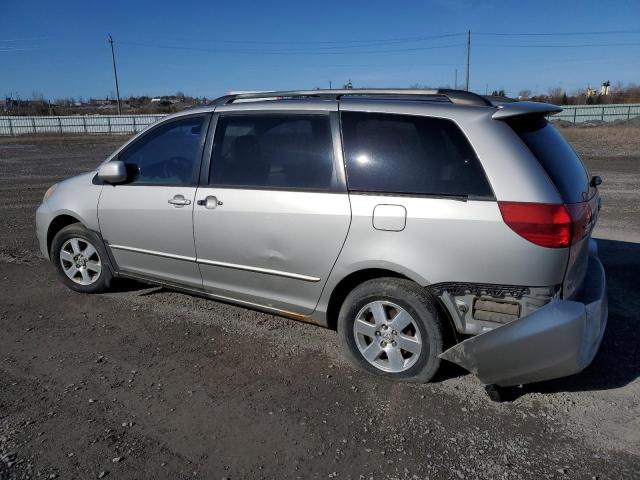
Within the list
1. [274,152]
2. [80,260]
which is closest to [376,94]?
[274,152]

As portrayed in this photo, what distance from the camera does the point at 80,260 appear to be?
4945 millimetres

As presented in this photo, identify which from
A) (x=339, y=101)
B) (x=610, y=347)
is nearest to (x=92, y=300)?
(x=339, y=101)

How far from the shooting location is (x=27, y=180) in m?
13.5

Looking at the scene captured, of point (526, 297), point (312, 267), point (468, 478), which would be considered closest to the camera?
point (468, 478)

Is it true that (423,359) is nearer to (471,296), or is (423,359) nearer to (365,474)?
(471,296)

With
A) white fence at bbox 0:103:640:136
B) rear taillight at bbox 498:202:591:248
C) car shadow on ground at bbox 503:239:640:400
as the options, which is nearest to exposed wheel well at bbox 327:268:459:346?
car shadow on ground at bbox 503:239:640:400

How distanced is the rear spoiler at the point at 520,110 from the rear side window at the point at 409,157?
260mm

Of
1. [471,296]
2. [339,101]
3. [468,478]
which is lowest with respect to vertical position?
[468,478]

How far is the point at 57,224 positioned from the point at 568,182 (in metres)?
4.49

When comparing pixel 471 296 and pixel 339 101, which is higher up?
pixel 339 101

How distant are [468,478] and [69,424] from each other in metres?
2.19

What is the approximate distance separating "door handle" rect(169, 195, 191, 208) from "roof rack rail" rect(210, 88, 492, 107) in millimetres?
817

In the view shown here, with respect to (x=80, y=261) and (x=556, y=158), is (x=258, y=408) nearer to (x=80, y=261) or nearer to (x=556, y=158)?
(x=556, y=158)

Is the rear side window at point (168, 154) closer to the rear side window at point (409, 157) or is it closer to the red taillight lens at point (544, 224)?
the rear side window at point (409, 157)
